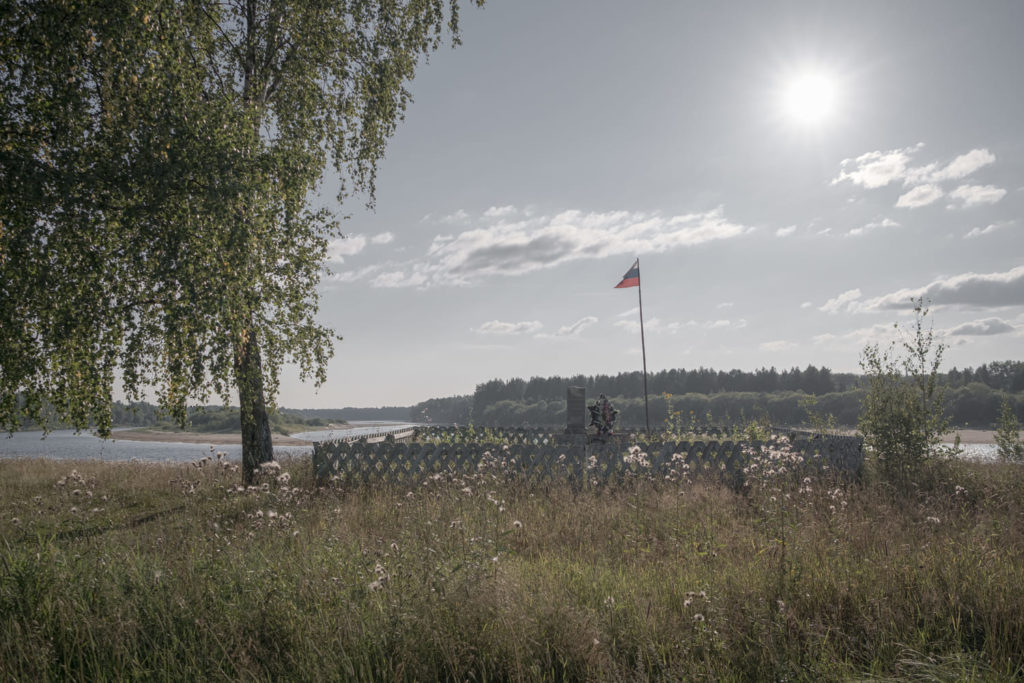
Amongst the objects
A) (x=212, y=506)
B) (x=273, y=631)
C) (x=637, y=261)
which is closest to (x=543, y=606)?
(x=273, y=631)

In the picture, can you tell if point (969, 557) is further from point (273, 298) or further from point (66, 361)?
point (66, 361)

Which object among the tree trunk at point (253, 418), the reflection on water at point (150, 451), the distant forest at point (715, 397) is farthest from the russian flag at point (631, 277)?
the distant forest at point (715, 397)

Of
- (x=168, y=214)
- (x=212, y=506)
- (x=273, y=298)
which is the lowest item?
(x=212, y=506)

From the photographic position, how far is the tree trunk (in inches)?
477

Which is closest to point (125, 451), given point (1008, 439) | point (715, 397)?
point (1008, 439)

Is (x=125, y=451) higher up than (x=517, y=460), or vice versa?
(x=517, y=460)

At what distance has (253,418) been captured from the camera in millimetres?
12883

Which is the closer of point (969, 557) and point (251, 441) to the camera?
point (969, 557)

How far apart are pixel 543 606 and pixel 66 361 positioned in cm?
930

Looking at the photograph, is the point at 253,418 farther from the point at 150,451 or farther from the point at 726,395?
the point at 726,395

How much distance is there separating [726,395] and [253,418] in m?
103

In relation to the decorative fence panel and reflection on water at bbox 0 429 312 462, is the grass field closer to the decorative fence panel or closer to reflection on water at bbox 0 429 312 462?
reflection on water at bbox 0 429 312 462

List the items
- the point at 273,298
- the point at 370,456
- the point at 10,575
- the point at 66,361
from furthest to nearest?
1. the point at 370,456
2. the point at 273,298
3. the point at 66,361
4. the point at 10,575

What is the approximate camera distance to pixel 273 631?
405 centimetres
